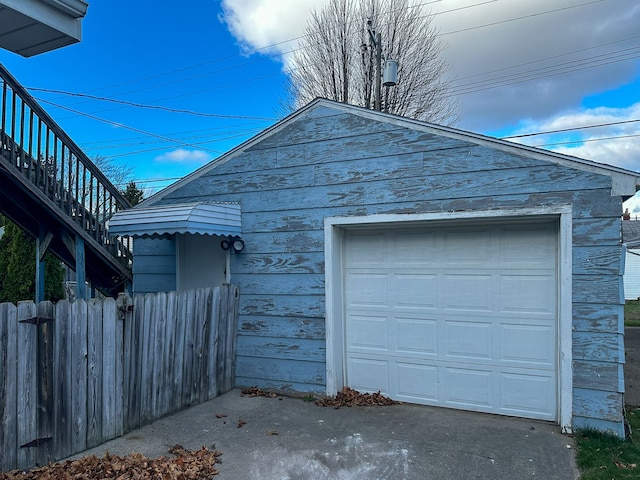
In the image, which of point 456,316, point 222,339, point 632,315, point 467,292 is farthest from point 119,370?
point 632,315

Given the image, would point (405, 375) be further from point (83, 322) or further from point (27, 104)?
point (27, 104)

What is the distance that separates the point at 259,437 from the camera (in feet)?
13.5

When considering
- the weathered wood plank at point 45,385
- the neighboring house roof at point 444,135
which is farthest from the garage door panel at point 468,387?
the weathered wood plank at point 45,385

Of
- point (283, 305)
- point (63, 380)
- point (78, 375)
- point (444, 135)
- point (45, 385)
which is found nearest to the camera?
point (45, 385)

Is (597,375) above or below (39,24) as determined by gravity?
below

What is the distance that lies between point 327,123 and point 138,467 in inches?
150

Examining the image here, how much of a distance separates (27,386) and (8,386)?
0.46ft

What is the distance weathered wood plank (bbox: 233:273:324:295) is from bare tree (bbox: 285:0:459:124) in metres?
9.40

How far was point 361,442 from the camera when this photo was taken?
3975 mm

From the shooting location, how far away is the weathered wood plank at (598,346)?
398cm

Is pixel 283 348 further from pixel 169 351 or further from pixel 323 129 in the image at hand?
pixel 323 129

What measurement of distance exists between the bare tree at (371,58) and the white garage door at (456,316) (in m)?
9.39

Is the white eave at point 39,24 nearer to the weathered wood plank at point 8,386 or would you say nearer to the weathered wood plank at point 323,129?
the weathered wood plank at point 8,386

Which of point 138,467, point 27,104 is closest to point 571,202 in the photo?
point 138,467
